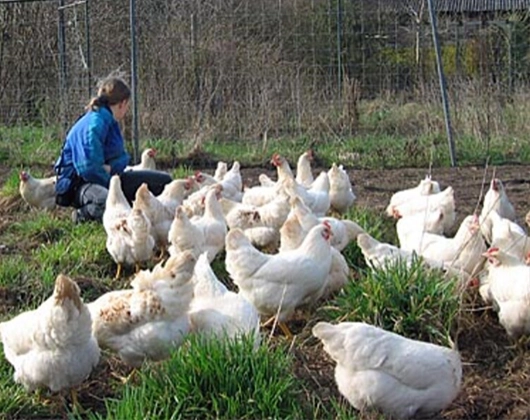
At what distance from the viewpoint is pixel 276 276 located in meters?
5.15

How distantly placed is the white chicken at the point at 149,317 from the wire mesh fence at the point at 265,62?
27.6 ft

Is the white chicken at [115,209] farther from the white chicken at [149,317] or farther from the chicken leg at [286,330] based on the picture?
the white chicken at [149,317]

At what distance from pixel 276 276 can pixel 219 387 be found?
1413mm

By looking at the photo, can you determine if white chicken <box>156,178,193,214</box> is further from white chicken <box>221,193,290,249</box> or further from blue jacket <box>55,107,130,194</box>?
blue jacket <box>55,107,130,194</box>

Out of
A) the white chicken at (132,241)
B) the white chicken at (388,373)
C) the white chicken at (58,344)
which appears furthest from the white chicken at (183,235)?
the white chicken at (388,373)

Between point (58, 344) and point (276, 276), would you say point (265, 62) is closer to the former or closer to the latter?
point (276, 276)

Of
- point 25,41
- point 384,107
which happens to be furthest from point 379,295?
point 25,41

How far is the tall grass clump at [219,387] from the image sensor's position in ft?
12.3

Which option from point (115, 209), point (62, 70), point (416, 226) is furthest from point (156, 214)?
point (62, 70)

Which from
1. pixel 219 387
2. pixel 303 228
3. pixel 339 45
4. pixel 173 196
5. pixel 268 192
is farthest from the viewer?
pixel 339 45

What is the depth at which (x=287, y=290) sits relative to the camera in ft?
16.9

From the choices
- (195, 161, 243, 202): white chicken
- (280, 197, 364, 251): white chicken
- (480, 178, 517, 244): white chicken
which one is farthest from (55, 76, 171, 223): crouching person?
(480, 178, 517, 244): white chicken

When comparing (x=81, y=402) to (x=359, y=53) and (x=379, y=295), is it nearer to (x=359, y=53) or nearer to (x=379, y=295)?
(x=379, y=295)

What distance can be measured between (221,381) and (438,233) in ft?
10.8
